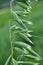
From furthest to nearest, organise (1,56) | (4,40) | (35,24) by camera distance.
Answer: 1. (35,24)
2. (4,40)
3. (1,56)

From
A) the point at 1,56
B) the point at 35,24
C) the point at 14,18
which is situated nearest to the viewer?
the point at 14,18

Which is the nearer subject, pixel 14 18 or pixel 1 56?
pixel 14 18

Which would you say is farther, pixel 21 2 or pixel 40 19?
pixel 40 19

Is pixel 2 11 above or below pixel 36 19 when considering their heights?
above

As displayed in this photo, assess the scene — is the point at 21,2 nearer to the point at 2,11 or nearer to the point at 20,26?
the point at 20,26

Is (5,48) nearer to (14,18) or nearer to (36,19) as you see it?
(36,19)

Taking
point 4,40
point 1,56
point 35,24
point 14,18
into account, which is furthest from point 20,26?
point 35,24

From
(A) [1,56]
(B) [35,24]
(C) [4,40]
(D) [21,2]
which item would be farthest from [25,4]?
(B) [35,24]

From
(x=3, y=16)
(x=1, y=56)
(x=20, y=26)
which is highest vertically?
(x=20, y=26)

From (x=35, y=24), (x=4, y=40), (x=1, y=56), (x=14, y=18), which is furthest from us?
(x=35, y=24)
